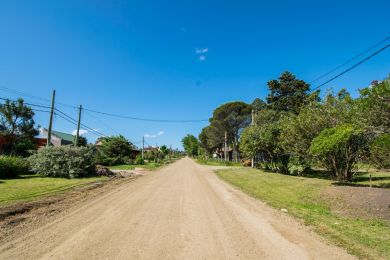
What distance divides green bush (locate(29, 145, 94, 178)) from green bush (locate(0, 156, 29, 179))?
0.91 m

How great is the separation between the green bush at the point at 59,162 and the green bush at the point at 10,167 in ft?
2.98

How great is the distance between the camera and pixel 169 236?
5.97m

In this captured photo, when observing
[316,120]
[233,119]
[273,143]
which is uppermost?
[233,119]

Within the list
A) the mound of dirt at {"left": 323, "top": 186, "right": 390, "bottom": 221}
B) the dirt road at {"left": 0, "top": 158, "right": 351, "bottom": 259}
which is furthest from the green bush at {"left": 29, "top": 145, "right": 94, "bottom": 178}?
the mound of dirt at {"left": 323, "top": 186, "right": 390, "bottom": 221}

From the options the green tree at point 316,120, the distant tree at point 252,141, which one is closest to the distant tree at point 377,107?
the green tree at point 316,120

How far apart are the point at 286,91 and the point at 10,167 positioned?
→ 42.1 metres

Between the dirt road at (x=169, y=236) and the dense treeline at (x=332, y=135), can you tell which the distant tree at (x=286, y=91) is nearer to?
the dense treeline at (x=332, y=135)

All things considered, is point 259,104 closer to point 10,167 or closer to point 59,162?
point 59,162

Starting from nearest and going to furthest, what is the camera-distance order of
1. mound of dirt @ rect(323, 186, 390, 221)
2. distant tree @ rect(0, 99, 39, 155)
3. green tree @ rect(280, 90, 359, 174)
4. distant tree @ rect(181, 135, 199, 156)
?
mound of dirt @ rect(323, 186, 390, 221) → green tree @ rect(280, 90, 359, 174) → distant tree @ rect(0, 99, 39, 155) → distant tree @ rect(181, 135, 199, 156)

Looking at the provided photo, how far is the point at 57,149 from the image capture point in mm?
21000

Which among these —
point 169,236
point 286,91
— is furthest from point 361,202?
point 286,91

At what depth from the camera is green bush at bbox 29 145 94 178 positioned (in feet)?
66.1

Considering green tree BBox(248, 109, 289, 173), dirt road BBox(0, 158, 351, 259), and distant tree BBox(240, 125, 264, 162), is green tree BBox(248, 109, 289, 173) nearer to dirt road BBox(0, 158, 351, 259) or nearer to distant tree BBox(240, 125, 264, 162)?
distant tree BBox(240, 125, 264, 162)

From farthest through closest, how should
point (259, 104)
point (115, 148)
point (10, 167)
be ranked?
point (259, 104) → point (115, 148) → point (10, 167)
